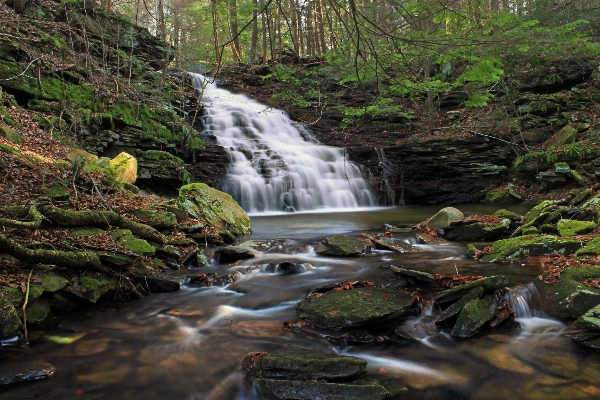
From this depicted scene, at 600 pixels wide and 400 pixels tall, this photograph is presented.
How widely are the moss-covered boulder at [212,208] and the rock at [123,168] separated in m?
1.41

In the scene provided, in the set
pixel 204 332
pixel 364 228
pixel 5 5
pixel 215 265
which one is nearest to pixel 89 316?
pixel 204 332

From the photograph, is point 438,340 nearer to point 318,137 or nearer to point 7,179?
point 7,179

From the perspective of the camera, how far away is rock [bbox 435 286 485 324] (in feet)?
13.4

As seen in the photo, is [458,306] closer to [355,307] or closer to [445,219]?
[355,307]

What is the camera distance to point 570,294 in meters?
4.27

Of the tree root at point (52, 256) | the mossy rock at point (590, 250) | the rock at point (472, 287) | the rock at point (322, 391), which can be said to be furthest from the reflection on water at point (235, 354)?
the mossy rock at point (590, 250)

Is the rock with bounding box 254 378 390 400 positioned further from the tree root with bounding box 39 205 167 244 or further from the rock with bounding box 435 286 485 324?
the tree root with bounding box 39 205 167 244

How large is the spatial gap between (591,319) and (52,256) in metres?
5.75

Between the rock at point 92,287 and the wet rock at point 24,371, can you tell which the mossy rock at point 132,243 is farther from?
the wet rock at point 24,371

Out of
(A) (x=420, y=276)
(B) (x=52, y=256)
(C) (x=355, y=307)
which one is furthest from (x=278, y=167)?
(C) (x=355, y=307)

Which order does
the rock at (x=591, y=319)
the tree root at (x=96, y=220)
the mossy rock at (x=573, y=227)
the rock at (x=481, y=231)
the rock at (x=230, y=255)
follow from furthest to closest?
1. the rock at (x=481, y=231)
2. the rock at (x=230, y=255)
3. the mossy rock at (x=573, y=227)
4. the tree root at (x=96, y=220)
5. the rock at (x=591, y=319)

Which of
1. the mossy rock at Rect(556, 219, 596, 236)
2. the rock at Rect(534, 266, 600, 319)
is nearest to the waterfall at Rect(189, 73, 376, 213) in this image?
the mossy rock at Rect(556, 219, 596, 236)

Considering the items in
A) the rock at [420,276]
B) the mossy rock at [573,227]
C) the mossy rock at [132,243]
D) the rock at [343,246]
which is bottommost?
the rock at [420,276]

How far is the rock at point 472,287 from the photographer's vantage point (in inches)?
168
